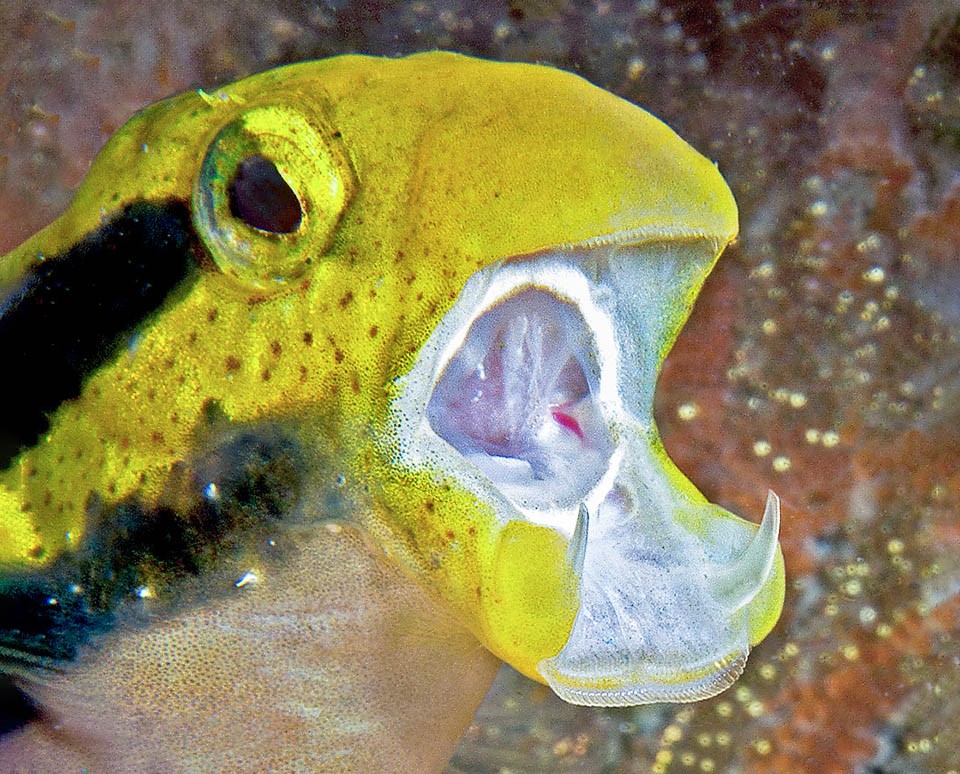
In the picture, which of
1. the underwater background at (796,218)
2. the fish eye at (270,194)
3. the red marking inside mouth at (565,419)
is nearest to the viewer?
the fish eye at (270,194)

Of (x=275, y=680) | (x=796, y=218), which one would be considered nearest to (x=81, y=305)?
(x=275, y=680)

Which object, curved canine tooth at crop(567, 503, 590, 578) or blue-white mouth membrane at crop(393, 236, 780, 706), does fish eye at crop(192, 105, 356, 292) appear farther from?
curved canine tooth at crop(567, 503, 590, 578)

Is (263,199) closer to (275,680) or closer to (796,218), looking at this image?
(275,680)

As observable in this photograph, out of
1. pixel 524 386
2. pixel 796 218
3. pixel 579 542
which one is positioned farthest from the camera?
pixel 796 218

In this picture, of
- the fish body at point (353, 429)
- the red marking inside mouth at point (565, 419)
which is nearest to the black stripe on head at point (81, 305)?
the fish body at point (353, 429)

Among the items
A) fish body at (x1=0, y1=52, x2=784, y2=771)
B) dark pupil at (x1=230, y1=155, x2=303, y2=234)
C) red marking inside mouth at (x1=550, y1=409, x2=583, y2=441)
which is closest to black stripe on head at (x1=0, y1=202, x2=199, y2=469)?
fish body at (x1=0, y1=52, x2=784, y2=771)

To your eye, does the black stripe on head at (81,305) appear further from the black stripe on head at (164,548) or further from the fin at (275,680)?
the fin at (275,680)

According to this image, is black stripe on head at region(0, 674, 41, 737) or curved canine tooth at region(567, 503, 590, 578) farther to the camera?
black stripe on head at region(0, 674, 41, 737)
